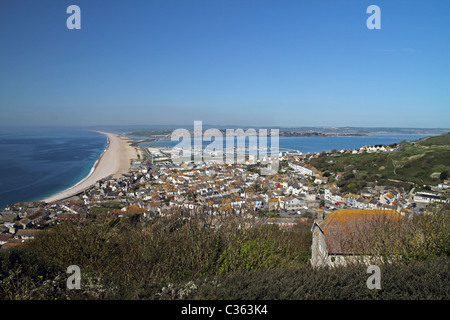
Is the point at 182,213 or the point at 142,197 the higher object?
the point at 182,213

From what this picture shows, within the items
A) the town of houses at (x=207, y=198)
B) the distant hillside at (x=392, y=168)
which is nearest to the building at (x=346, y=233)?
the town of houses at (x=207, y=198)

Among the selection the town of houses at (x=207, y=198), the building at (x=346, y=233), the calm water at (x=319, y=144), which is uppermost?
the calm water at (x=319, y=144)

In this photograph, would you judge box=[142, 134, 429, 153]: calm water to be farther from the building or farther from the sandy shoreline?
the building

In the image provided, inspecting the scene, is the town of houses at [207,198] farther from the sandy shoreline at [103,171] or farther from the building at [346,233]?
the building at [346,233]

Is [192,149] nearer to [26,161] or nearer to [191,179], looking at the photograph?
[191,179]

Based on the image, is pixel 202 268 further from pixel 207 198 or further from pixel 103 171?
pixel 103 171

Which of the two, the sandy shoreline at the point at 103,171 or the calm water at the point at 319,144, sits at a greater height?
the calm water at the point at 319,144
